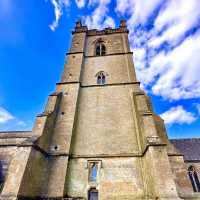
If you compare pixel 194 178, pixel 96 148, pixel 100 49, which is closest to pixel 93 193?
pixel 96 148

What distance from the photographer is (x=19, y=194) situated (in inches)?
301

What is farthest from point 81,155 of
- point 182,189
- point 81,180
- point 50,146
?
point 182,189

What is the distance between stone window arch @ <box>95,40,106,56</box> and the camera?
18906 millimetres

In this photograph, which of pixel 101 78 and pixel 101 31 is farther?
pixel 101 31

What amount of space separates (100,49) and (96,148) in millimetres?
12421

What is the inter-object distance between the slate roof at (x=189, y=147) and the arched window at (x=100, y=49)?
627 inches

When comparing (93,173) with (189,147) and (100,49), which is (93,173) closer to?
(100,49)

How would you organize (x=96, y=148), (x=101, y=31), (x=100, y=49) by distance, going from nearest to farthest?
1. (x=96, y=148)
2. (x=100, y=49)
3. (x=101, y=31)

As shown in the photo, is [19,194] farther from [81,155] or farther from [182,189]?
[182,189]

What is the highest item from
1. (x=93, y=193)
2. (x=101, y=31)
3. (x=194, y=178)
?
(x=101, y=31)

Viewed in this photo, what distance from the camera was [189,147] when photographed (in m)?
21.2

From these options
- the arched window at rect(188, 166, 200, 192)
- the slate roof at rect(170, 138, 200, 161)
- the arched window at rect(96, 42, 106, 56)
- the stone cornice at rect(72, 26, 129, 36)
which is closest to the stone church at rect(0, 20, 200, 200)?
the arched window at rect(96, 42, 106, 56)

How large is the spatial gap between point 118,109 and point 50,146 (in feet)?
19.6

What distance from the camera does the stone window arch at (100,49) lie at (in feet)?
62.0
